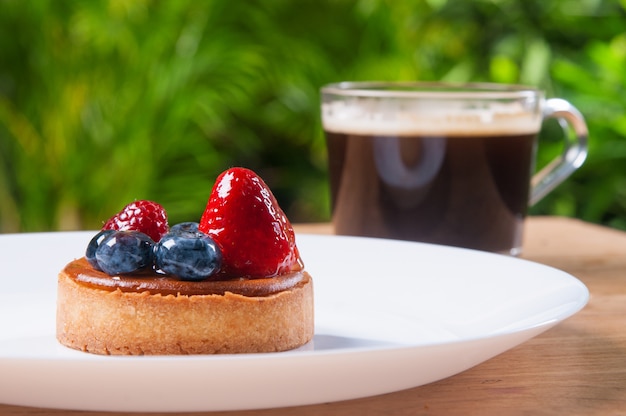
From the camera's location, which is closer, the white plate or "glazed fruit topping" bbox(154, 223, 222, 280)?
the white plate

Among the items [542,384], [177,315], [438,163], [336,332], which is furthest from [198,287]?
[438,163]

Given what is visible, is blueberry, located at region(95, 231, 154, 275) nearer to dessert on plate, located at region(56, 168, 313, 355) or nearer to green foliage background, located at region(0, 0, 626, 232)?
dessert on plate, located at region(56, 168, 313, 355)

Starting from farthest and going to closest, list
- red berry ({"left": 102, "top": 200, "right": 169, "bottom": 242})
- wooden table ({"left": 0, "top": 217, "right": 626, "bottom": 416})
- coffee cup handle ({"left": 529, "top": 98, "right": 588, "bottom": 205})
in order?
coffee cup handle ({"left": 529, "top": 98, "right": 588, "bottom": 205}) → red berry ({"left": 102, "top": 200, "right": 169, "bottom": 242}) → wooden table ({"left": 0, "top": 217, "right": 626, "bottom": 416})

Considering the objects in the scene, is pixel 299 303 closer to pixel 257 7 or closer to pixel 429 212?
pixel 429 212

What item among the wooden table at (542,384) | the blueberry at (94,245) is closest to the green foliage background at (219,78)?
the wooden table at (542,384)

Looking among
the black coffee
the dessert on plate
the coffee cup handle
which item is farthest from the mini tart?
the coffee cup handle

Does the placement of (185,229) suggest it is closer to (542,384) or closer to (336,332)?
(336,332)

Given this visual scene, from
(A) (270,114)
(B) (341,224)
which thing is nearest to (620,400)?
(B) (341,224)

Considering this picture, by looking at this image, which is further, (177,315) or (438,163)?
(438,163)
